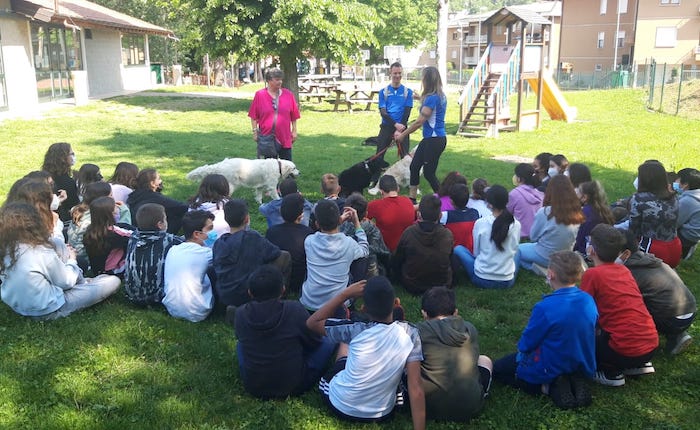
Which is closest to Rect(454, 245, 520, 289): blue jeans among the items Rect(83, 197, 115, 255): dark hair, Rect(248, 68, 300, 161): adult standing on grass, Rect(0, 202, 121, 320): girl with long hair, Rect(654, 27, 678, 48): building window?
Rect(83, 197, 115, 255): dark hair

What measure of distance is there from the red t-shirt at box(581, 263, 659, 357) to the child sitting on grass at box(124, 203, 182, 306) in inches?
127

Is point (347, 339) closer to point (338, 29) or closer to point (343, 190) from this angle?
point (343, 190)

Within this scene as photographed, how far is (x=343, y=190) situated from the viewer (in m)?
7.80

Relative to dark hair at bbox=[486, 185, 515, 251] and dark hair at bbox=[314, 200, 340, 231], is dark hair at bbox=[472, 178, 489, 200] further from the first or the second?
dark hair at bbox=[314, 200, 340, 231]

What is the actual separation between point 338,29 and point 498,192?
16445mm

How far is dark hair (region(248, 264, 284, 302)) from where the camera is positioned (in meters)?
3.39

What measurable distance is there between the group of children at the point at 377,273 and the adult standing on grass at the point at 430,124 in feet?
3.91

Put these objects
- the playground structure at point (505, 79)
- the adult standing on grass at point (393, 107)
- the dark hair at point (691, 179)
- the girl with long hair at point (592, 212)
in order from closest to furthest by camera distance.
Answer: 1. the girl with long hair at point (592, 212)
2. the dark hair at point (691, 179)
3. the adult standing on grass at point (393, 107)
4. the playground structure at point (505, 79)

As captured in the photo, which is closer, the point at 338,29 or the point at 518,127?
the point at 518,127

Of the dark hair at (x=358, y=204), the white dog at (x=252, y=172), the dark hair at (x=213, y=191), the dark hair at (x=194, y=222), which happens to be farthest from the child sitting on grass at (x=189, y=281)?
the white dog at (x=252, y=172)

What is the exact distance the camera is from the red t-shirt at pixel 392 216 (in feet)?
18.9

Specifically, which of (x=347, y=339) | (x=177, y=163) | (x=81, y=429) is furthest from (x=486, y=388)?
(x=177, y=163)

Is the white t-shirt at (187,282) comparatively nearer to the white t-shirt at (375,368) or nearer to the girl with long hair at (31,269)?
the girl with long hair at (31,269)

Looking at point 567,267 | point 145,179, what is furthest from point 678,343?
point 145,179
